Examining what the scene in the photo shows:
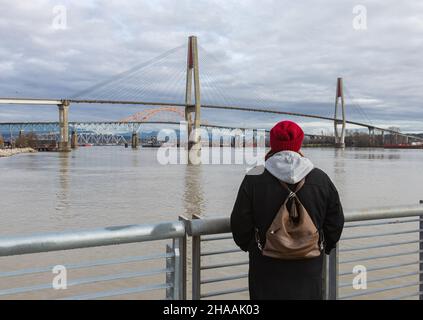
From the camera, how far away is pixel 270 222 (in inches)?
75.1

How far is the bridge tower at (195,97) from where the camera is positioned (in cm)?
5153

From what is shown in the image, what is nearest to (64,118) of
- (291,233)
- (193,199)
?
(193,199)

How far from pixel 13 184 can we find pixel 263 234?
65.4 feet

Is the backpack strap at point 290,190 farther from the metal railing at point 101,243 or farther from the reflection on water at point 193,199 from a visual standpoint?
the reflection on water at point 193,199

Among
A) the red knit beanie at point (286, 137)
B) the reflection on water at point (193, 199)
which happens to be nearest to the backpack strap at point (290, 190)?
the red knit beanie at point (286, 137)

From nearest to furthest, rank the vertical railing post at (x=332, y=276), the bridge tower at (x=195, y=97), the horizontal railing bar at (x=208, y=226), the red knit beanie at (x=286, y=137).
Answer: the red knit beanie at (x=286, y=137) → the horizontal railing bar at (x=208, y=226) → the vertical railing post at (x=332, y=276) → the bridge tower at (x=195, y=97)

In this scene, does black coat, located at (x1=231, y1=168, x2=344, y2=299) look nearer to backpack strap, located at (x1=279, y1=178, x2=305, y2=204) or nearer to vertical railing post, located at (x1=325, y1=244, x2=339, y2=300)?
backpack strap, located at (x1=279, y1=178, x2=305, y2=204)

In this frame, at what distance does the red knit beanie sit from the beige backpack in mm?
180

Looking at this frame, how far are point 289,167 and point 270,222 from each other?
238 millimetres

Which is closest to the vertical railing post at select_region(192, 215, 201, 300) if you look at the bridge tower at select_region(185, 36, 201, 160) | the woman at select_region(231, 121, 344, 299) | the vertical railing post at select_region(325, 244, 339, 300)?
the woman at select_region(231, 121, 344, 299)

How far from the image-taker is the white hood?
1899 mm

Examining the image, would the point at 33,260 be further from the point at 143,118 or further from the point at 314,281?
the point at 143,118

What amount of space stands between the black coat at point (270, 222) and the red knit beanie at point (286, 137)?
4.8 inches
